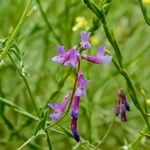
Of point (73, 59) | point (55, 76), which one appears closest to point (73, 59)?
point (73, 59)

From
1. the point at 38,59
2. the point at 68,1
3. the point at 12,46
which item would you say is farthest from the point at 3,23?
the point at 12,46

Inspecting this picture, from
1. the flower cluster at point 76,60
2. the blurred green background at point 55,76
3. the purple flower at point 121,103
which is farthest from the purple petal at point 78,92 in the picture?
the blurred green background at point 55,76

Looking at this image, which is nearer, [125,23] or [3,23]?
[3,23]

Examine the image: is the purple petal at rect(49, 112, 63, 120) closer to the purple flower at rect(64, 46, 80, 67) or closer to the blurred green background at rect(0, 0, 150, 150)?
the purple flower at rect(64, 46, 80, 67)

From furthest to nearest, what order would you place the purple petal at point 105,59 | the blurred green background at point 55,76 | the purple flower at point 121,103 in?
the blurred green background at point 55,76 < the purple flower at point 121,103 < the purple petal at point 105,59

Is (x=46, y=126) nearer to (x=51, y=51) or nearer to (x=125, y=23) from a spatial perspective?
(x=51, y=51)

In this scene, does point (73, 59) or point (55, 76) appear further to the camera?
point (55, 76)

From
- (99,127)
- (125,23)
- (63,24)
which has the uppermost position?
(63,24)

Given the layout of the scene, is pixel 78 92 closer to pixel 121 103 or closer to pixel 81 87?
pixel 81 87

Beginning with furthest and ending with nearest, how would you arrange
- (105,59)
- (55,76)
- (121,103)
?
1. (55,76)
2. (121,103)
3. (105,59)

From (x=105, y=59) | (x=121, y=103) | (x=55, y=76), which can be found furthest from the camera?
(x=55, y=76)

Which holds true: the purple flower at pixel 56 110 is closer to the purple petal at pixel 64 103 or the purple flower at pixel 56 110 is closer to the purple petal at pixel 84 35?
the purple petal at pixel 64 103
